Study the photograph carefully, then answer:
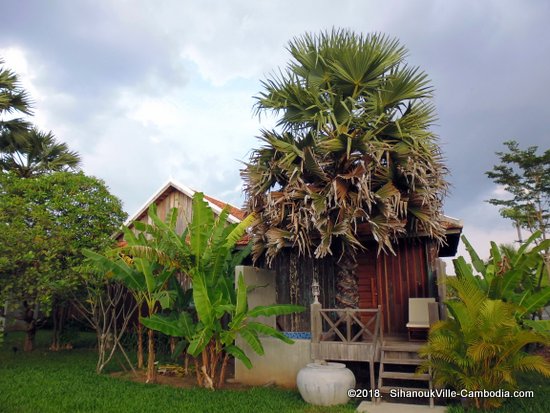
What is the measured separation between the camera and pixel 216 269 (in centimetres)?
929

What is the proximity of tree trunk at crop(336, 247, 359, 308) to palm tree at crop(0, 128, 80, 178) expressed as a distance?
11.4m

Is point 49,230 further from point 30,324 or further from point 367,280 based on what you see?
point 367,280

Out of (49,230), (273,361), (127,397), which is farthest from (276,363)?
(49,230)

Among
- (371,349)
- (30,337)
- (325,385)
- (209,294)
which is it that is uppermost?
(209,294)

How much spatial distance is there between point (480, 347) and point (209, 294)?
17.0 feet

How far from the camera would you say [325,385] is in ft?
25.4

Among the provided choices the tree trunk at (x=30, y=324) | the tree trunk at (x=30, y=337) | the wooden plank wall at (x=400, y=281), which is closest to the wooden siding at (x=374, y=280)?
the wooden plank wall at (x=400, y=281)

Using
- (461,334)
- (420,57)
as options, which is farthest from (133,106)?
(461,334)

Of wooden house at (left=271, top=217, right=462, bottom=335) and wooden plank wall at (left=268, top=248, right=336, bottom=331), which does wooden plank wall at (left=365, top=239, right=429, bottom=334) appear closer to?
wooden house at (left=271, top=217, right=462, bottom=335)

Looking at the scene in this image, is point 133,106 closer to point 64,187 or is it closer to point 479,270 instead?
point 64,187

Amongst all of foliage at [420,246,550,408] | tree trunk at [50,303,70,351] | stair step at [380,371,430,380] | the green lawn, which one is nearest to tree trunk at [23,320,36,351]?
tree trunk at [50,303,70,351]

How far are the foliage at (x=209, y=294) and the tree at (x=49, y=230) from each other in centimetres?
329

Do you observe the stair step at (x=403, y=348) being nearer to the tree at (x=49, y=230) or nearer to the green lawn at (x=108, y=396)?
the green lawn at (x=108, y=396)

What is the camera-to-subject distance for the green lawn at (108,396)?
7551 millimetres
